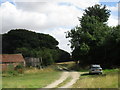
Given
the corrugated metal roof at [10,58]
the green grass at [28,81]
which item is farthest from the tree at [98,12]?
the green grass at [28,81]

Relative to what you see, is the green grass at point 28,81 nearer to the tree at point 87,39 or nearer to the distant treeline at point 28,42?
the tree at point 87,39

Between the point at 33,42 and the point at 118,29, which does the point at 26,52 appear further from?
the point at 118,29

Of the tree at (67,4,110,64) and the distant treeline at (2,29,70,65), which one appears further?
the distant treeline at (2,29,70,65)

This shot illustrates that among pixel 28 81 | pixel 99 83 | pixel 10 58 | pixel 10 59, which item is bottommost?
pixel 28 81

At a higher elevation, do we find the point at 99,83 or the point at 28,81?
the point at 99,83

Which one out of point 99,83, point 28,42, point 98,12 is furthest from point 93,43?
point 28,42

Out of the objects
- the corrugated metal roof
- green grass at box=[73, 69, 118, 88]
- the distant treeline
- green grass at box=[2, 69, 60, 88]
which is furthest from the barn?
green grass at box=[73, 69, 118, 88]

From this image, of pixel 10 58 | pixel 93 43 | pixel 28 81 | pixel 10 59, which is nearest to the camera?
pixel 28 81

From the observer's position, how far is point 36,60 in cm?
7550

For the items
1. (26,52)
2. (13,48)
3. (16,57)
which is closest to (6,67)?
(16,57)

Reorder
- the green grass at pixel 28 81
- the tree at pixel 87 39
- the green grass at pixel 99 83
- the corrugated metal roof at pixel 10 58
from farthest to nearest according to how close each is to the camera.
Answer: the corrugated metal roof at pixel 10 58 < the tree at pixel 87 39 < the green grass at pixel 28 81 < the green grass at pixel 99 83

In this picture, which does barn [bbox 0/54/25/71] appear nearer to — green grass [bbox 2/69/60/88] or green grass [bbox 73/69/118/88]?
green grass [bbox 2/69/60/88]

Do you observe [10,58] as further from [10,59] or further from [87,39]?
A: [87,39]

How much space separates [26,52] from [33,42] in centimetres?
1588
